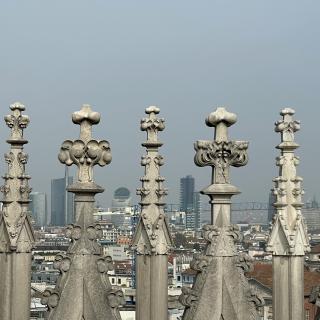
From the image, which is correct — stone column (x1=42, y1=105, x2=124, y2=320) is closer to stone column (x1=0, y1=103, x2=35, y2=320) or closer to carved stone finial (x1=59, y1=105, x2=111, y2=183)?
→ carved stone finial (x1=59, y1=105, x2=111, y2=183)

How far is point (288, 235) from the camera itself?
35.1 feet

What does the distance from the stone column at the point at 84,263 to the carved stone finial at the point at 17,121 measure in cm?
323

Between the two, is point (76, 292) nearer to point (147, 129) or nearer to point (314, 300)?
point (314, 300)

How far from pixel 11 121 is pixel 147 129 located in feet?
5.09

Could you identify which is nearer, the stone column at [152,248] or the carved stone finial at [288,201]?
the carved stone finial at [288,201]

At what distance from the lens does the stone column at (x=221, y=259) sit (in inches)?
301

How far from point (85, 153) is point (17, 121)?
3314 mm

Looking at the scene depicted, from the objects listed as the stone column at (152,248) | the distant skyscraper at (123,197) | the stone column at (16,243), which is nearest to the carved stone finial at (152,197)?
the stone column at (152,248)

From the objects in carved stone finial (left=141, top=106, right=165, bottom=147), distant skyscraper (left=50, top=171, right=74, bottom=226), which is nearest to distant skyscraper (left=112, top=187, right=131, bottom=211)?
distant skyscraper (left=50, top=171, right=74, bottom=226)

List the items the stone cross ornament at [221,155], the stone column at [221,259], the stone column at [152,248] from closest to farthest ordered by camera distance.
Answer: the stone column at [221,259] < the stone cross ornament at [221,155] < the stone column at [152,248]

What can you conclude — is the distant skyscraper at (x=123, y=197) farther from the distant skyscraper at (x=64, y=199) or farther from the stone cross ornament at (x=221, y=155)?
the stone cross ornament at (x=221, y=155)

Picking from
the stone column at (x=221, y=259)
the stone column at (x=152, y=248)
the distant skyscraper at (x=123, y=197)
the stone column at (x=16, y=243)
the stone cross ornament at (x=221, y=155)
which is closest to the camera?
the stone column at (x=221, y=259)

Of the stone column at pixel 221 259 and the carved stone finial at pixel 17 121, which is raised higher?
the carved stone finial at pixel 17 121

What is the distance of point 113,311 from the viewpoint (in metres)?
7.65
